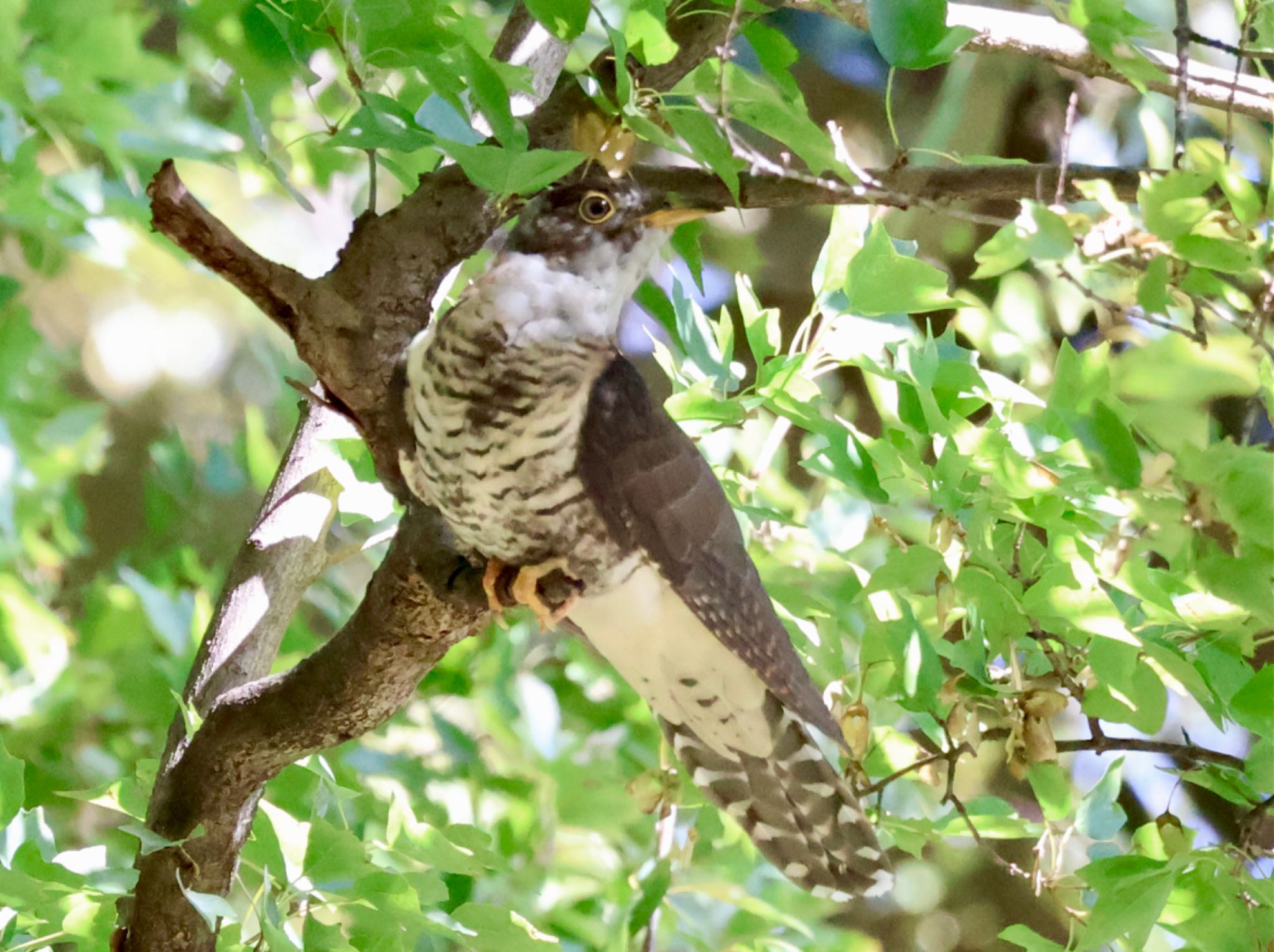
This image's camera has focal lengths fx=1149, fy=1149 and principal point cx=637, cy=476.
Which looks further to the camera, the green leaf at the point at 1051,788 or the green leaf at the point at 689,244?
the green leaf at the point at 689,244

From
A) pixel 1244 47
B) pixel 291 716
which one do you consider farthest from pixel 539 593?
pixel 1244 47

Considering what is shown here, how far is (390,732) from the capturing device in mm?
1803

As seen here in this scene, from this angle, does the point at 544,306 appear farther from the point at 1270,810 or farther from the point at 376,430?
the point at 1270,810

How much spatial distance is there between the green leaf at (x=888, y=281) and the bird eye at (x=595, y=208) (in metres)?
0.22

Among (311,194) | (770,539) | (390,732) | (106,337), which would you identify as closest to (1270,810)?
(770,539)

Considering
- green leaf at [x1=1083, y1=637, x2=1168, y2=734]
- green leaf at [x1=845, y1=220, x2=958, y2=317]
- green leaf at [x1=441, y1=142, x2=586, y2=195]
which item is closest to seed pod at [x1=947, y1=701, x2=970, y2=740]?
green leaf at [x1=1083, y1=637, x2=1168, y2=734]

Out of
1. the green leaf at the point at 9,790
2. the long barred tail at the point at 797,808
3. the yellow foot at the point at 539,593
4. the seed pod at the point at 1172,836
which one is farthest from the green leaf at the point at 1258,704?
the green leaf at the point at 9,790

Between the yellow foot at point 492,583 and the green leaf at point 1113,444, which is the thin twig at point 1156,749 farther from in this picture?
the yellow foot at point 492,583

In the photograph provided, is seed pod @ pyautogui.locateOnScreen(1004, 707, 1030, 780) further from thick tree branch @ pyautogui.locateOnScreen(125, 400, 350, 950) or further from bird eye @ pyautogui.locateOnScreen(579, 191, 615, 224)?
thick tree branch @ pyautogui.locateOnScreen(125, 400, 350, 950)

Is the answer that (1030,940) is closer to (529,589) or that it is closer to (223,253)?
(529,589)

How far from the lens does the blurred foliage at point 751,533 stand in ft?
2.44

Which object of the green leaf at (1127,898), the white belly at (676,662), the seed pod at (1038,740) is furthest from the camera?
the white belly at (676,662)

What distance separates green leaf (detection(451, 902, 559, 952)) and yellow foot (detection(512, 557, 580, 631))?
0.80ft

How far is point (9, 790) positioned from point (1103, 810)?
3.19 feet
